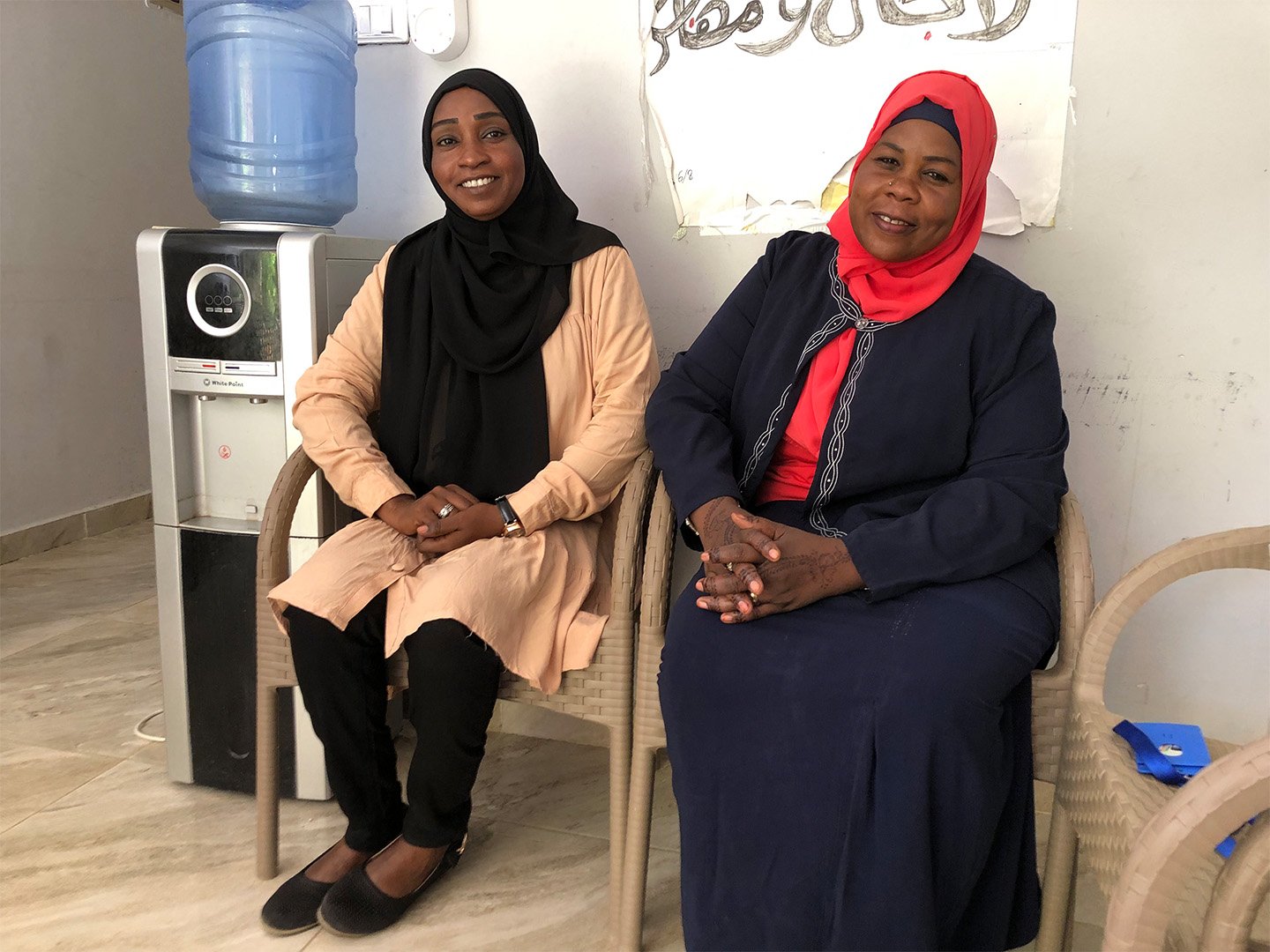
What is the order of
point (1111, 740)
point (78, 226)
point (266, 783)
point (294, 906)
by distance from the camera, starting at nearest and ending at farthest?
point (1111, 740), point (294, 906), point (266, 783), point (78, 226)

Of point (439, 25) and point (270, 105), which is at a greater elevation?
point (439, 25)

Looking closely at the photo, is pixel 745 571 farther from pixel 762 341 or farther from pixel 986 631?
pixel 762 341

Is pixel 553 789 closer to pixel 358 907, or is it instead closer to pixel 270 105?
pixel 358 907

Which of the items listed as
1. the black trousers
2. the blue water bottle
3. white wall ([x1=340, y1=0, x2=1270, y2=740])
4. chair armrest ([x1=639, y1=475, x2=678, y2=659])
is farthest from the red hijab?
the blue water bottle

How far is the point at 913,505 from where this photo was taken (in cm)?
155

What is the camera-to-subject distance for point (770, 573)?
1.39 meters

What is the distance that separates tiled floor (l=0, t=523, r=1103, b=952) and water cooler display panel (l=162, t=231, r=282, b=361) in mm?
902

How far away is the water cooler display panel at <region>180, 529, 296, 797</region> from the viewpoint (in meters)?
1.91

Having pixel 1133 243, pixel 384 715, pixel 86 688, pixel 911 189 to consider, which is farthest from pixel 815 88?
pixel 86 688

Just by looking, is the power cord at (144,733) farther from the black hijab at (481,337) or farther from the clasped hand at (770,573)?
the clasped hand at (770,573)

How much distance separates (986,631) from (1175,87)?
1070 mm

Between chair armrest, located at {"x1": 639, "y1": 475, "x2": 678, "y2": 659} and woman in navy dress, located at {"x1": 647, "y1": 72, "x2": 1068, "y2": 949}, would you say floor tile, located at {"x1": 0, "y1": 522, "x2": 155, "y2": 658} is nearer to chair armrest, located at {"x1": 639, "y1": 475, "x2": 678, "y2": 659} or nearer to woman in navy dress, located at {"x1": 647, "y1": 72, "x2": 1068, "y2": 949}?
chair armrest, located at {"x1": 639, "y1": 475, "x2": 678, "y2": 659}

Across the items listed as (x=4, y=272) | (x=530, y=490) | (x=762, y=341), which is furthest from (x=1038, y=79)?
(x=4, y=272)

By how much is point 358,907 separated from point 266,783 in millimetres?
295
